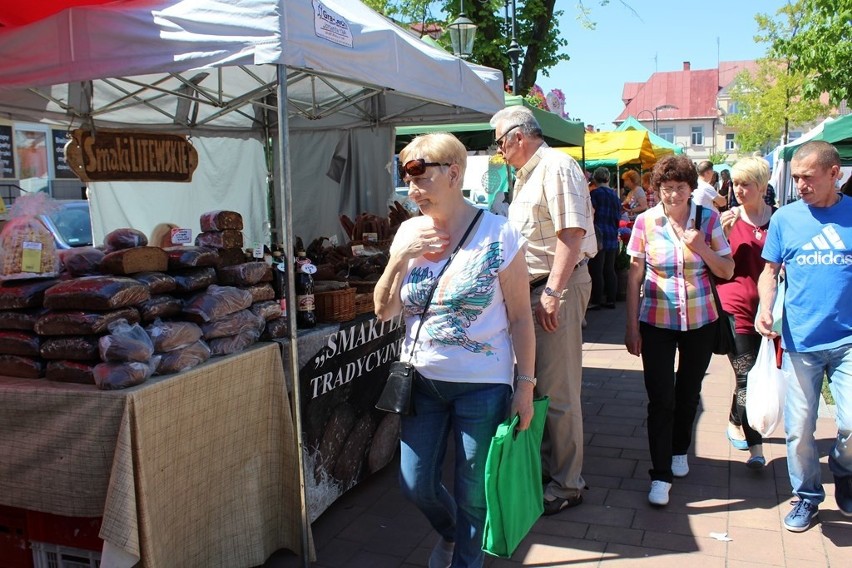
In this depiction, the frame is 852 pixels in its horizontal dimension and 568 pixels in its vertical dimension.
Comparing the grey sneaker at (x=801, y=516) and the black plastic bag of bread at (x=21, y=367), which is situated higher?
the black plastic bag of bread at (x=21, y=367)

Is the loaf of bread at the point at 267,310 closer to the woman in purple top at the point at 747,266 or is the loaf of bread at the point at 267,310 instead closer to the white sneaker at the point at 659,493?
the white sneaker at the point at 659,493

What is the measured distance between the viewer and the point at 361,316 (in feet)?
13.3

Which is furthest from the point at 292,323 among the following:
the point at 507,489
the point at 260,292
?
the point at 507,489

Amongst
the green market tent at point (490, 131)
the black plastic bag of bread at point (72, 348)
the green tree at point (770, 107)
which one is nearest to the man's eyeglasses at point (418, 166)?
the black plastic bag of bread at point (72, 348)

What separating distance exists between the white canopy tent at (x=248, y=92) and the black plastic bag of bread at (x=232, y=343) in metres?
0.24

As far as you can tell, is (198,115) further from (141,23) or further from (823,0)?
(823,0)

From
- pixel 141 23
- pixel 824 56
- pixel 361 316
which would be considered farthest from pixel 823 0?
pixel 141 23

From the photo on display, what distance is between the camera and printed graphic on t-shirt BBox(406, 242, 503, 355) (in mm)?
2488

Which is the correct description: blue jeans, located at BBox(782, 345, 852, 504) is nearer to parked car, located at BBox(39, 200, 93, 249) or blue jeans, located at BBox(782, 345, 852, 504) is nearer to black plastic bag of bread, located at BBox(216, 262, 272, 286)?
black plastic bag of bread, located at BBox(216, 262, 272, 286)

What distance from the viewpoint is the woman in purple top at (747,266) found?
4.07 metres

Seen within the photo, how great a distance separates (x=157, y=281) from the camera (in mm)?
3023

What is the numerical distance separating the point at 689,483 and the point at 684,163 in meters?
1.77

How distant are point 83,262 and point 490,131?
672 cm

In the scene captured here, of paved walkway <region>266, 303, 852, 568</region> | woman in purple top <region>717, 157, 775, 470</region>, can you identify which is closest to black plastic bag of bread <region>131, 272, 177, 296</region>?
paved walkway <region>266, 303, 852, 568</region>
